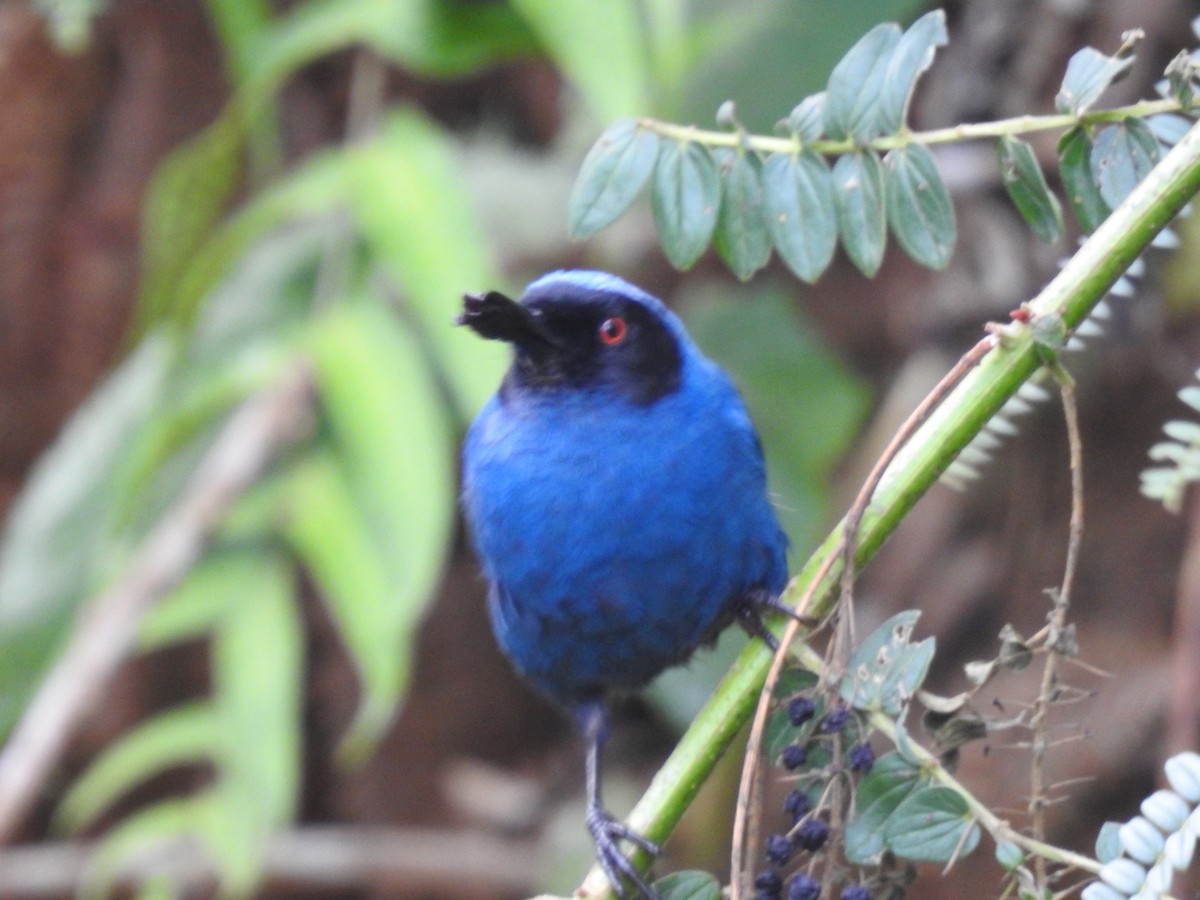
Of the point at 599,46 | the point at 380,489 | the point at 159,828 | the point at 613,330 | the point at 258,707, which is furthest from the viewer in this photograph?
the point at 159,828

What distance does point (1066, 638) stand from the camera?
4.71 ft

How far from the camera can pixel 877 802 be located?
1418mm

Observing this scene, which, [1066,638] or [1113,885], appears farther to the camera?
[1066,638]

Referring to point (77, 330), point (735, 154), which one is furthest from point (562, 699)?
point (77, 330)

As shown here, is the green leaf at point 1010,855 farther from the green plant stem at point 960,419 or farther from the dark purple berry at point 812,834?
the dark purple berry at point 812,834

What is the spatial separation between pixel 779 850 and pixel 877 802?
5.2 inches

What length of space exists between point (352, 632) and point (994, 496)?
73.7 inches

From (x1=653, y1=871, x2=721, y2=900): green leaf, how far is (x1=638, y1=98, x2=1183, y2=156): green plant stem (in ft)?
2.52

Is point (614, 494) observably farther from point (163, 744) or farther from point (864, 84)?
point (163, 744)

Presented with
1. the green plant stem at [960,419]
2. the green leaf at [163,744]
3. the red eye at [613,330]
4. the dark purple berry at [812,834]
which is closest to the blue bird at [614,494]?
the red eye at [613,330]

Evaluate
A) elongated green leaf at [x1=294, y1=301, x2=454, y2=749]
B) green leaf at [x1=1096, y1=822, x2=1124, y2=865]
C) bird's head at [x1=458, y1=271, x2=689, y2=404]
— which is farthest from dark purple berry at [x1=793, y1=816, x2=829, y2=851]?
→ elongated green leaf at [x1=294, y1=301, x2=454, y2=749]

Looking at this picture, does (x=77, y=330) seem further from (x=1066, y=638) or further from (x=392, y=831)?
(x=1066, y=638)

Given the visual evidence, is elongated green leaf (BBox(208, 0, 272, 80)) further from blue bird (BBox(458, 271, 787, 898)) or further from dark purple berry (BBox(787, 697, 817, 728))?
dark purple berry (BBox(787, 697, 817, 728))

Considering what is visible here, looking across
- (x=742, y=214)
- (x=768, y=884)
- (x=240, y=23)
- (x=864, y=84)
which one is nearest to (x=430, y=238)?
(x=240, y=23)
